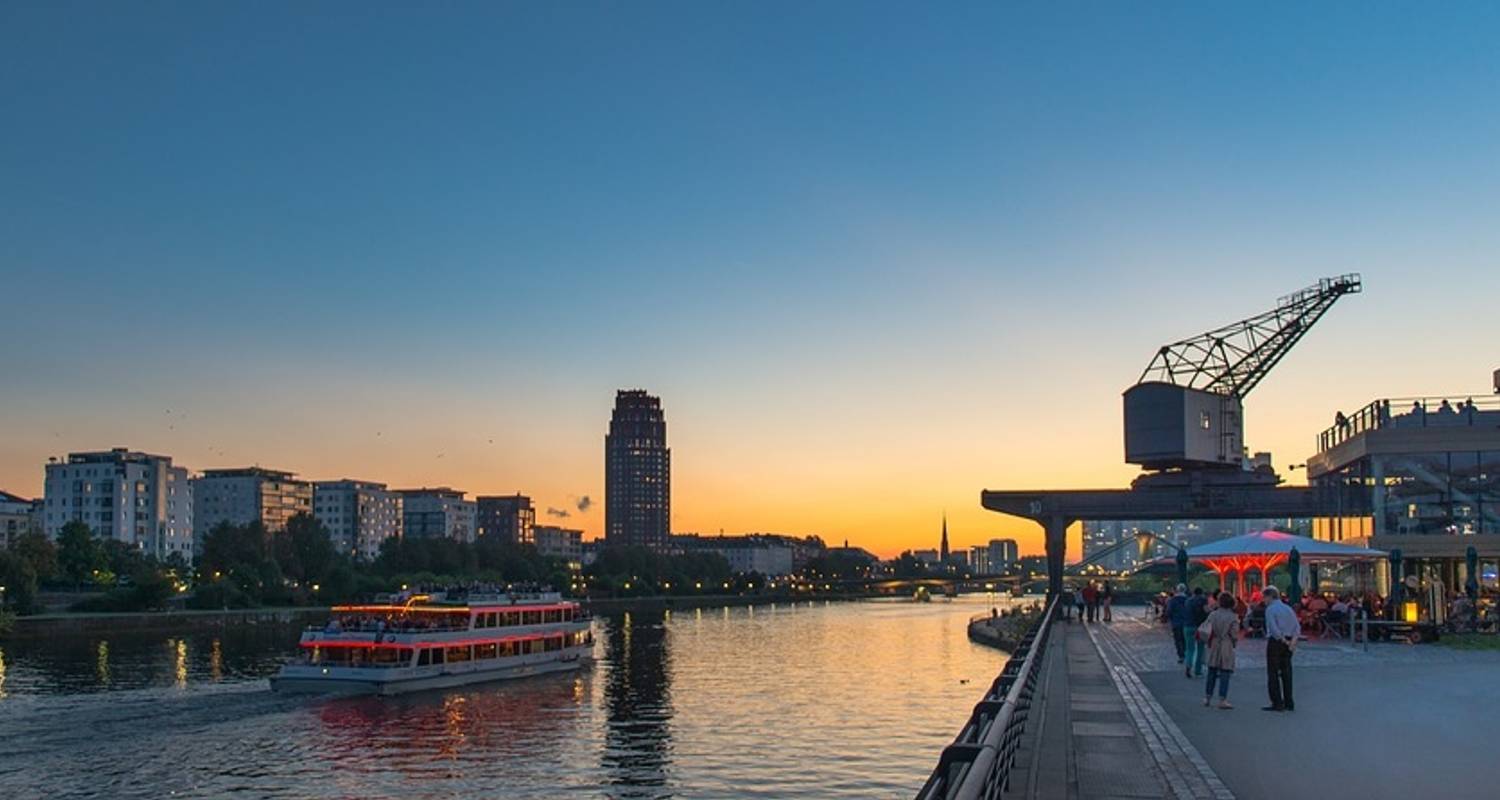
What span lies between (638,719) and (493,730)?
6.95m

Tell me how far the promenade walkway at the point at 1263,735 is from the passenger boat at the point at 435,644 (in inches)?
1586

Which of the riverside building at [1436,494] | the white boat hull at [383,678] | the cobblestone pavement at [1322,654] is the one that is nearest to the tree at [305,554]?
the white boat hull at [383,678]

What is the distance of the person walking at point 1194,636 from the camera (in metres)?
31.1

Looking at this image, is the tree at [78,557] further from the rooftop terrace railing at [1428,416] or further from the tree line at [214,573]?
the rooftop terrace railing at [1428,416]

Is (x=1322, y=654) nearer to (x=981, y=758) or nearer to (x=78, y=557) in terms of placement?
(x=981, y=758)

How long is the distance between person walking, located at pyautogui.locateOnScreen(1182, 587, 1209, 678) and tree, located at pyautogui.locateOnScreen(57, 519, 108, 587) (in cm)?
14939

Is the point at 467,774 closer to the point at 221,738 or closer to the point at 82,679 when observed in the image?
the point at 221,738

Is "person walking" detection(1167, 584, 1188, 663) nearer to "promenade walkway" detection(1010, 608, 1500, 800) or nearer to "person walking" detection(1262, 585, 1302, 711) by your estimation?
"promenade walkway" detection(1010, 608, 1500, 800)

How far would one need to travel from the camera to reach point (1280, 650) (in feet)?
76.8

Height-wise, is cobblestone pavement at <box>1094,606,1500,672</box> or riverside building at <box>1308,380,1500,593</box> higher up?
riverside building at <box>1308,380,1500,593</box>

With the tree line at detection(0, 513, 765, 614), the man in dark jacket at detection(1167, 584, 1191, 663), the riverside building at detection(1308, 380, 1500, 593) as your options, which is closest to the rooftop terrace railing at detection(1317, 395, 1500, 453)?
the riverside building at detection(1308, 380, 1500, 593)

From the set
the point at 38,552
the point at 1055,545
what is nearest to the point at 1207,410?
the point at 1055,545

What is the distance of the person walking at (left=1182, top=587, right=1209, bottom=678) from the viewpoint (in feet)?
102

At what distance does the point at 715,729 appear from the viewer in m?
53.9
